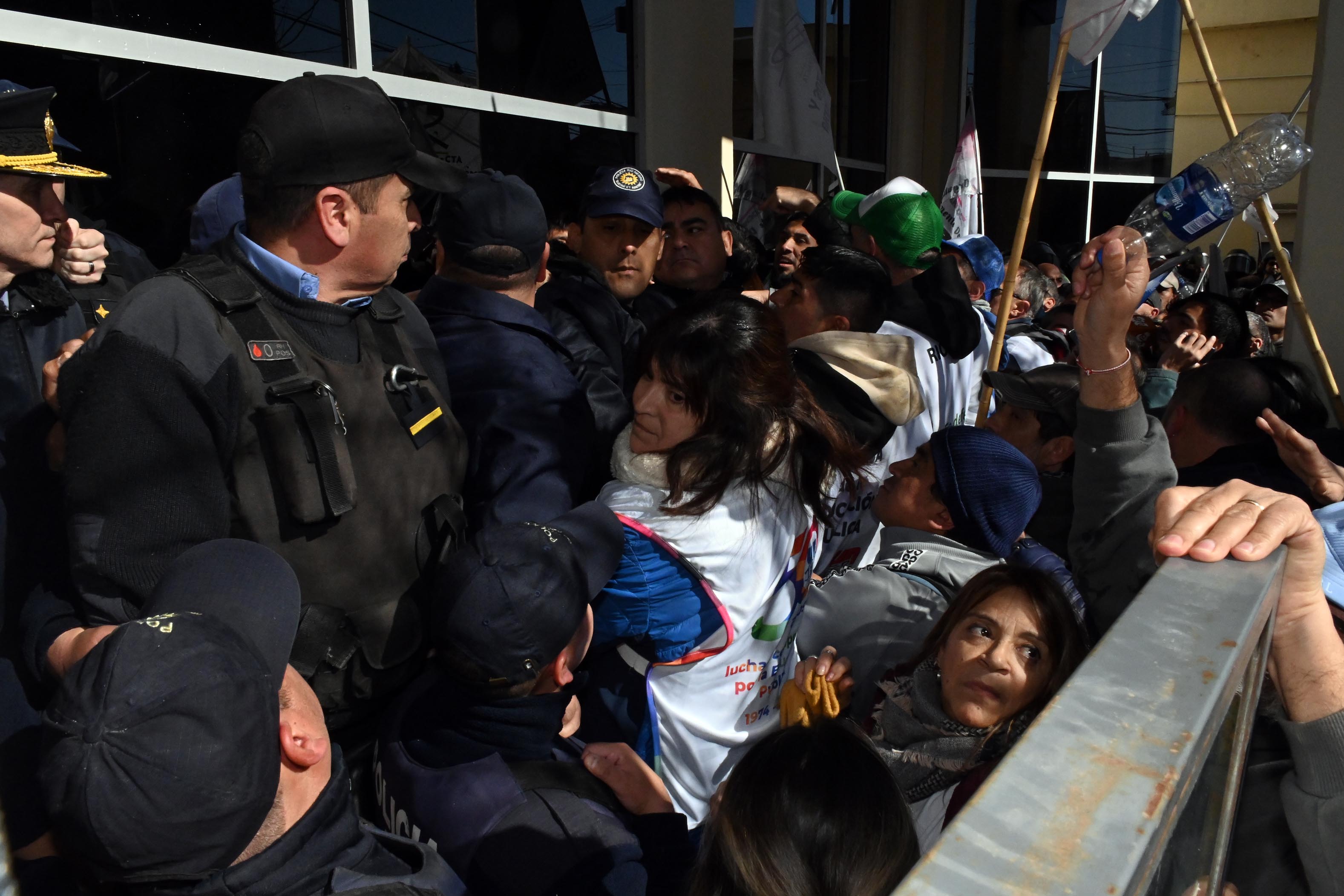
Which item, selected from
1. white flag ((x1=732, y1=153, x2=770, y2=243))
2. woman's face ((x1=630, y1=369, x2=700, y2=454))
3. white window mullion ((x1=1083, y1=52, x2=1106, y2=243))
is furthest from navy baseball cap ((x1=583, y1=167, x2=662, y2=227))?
white window mullion ((x1=1083, y1=52, x2=1106, y2=243))

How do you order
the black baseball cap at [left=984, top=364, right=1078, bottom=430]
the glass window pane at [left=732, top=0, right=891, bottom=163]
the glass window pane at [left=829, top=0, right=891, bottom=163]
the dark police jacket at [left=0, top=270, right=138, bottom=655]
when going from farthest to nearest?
1. the glass window pane at [left=829, top=0, right=891, bottom=163]
2. the glass window pane at [left=732, top=0, right=891, bottom=163]
3. the black baseball cap at [left=984, top=364, right=1078, bottom=430]
4. the dark police jacket at [left=0, top=270, right=138, bottom=655]

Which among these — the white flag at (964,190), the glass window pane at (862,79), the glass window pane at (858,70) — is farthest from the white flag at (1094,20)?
the glass window pane at (862,79)

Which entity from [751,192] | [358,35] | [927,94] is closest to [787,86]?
[751,192]

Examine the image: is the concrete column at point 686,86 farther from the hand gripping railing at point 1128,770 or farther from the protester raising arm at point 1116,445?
the hand gripping railing at point 1128,770

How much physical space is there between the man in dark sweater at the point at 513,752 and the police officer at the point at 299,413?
Result: 198 millimetres

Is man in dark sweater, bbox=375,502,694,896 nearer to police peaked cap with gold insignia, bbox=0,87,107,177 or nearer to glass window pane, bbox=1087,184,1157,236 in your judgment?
police peaked cap with gold insignia, bbox=0,87,107,177

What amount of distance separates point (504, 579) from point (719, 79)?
530cm

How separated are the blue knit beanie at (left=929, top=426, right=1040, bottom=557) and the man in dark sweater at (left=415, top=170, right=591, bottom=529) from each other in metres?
0.84

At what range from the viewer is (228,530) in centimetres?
146

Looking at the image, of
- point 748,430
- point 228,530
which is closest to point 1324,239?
point 748,430

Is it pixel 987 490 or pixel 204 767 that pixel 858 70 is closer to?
pixel 987 490

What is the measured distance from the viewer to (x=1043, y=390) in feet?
8.84

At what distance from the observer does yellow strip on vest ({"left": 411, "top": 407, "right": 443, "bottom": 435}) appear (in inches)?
67.6

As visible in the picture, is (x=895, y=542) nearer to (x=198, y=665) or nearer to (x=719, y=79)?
(x=198, y=665)
